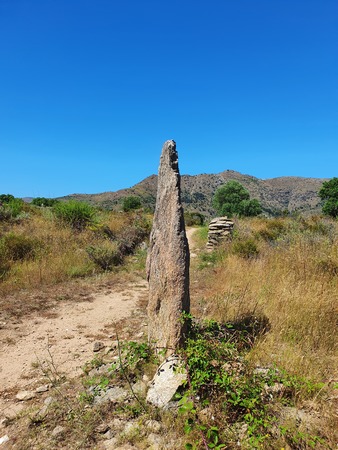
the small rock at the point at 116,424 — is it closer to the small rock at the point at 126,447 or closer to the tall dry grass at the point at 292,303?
the small rock at the point at 126,447

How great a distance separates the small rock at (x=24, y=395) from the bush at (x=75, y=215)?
8290mm

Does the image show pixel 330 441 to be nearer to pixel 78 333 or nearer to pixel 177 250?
pixel 177 250

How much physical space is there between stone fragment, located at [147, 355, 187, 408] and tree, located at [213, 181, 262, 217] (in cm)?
3309

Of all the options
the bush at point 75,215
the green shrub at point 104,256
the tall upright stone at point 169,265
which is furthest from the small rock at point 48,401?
the bush at point 75,215

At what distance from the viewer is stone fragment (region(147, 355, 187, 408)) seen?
274 centimetres

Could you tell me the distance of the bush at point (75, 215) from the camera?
11.4 metres

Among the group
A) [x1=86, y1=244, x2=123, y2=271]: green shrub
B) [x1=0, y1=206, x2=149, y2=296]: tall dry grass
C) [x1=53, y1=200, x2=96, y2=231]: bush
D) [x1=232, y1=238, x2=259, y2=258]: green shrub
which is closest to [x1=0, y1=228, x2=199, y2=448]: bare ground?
[x1=0, y1=206, x2=149, y2=296]: tall dry grass

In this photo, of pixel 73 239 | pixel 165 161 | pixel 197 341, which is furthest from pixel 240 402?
pixel 73 239

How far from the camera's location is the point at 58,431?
101 inches

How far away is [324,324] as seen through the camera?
3.80 m

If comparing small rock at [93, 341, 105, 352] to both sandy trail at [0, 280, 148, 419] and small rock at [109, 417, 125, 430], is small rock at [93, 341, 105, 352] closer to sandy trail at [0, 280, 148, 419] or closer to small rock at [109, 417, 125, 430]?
sandy trail at [0, 280, 148, 419]

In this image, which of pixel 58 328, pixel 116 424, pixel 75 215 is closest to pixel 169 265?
pixel 116 424

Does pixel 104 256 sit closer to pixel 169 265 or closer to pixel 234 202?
pixel 169 265

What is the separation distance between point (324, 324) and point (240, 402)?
1922 mm
